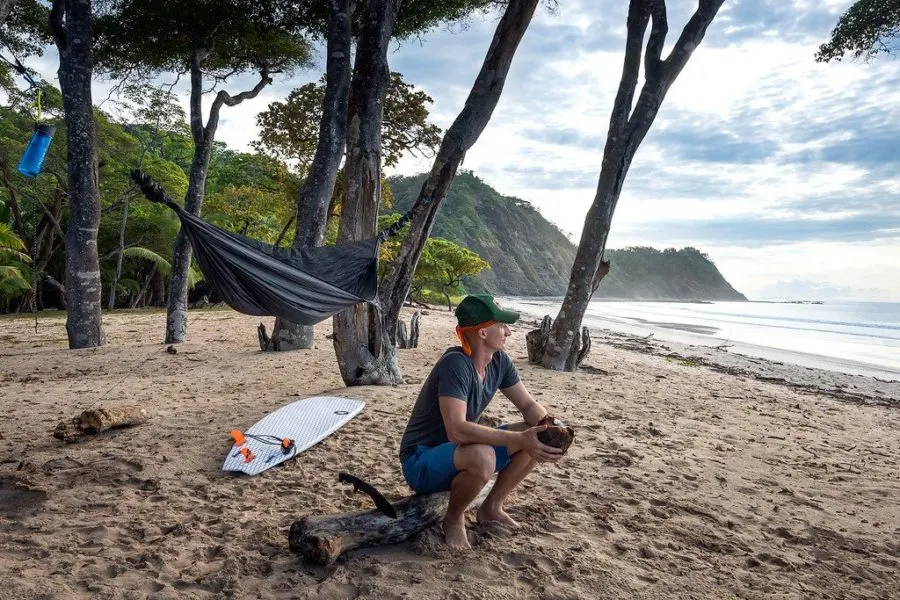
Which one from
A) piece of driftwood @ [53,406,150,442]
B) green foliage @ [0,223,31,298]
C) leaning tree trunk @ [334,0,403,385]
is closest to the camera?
piece of driftwood @ [53,406,150,442]

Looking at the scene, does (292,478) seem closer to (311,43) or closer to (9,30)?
(311,43)

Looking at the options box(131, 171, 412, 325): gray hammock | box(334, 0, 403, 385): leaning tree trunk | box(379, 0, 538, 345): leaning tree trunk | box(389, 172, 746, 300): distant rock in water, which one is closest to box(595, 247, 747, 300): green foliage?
box(389, 172, 746, 300): distant rock in water

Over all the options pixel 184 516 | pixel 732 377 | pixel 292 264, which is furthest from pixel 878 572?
pixel 732 377

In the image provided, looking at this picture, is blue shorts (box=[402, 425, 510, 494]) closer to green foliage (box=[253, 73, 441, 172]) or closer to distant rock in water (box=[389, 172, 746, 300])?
green foliage (box=[253, 73, 441, 172])

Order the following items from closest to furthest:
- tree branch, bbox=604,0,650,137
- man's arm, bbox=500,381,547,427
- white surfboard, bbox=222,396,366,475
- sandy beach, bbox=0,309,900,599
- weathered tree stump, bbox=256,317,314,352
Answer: sandy beach, bbox=0,309,900,599 → man's arm, bbox=500,381,547,427 → white surfboard, bbox=222,396,366,475 → tree branch, bbox=604,0,650,137 → weathered tree stump, bbox=256,317,314,352

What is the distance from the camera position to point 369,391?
4.18 meters

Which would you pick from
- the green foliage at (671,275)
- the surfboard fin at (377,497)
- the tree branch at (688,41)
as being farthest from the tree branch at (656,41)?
the green foliage at (671,275)

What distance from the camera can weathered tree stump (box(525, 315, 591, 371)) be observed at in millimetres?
6496

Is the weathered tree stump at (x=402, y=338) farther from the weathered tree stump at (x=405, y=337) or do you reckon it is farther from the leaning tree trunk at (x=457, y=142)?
the leaning tree trunk at (x=457, y=142)

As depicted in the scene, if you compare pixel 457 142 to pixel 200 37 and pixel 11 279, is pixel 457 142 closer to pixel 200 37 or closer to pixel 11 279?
pixel 200 37

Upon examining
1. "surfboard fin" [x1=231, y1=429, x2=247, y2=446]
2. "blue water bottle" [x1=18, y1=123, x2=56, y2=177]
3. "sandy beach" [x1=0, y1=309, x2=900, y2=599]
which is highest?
"blue water bottle" [x1=18, y1=123, x2=56, y2=177]

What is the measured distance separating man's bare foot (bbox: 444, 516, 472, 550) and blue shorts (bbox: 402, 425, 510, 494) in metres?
0.13

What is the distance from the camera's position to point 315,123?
9.00 meters

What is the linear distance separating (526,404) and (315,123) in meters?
8.04
